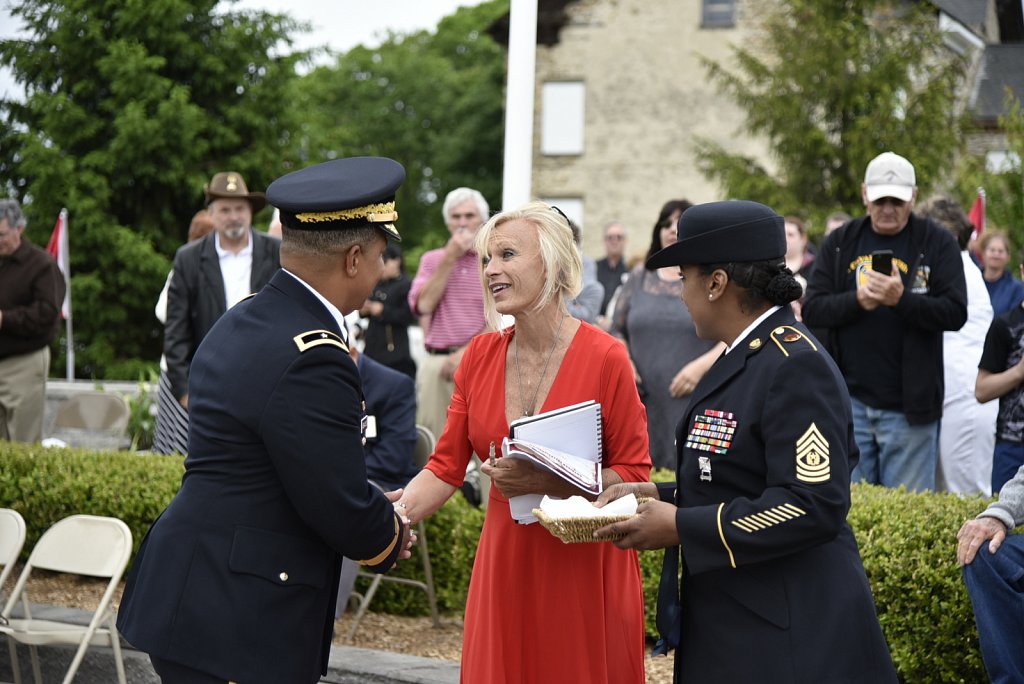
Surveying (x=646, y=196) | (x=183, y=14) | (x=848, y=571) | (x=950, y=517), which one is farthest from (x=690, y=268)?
(x=646, y=196)

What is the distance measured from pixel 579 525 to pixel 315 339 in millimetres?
883

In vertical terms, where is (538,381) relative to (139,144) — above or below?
below

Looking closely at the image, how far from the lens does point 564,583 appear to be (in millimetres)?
4066

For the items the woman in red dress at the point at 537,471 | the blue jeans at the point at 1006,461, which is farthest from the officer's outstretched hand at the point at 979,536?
the woman in red dress at the point at 537,471

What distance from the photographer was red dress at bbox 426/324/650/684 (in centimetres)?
404

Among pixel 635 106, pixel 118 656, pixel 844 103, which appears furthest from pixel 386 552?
pixel 635 106

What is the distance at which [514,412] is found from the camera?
4242 millimetres

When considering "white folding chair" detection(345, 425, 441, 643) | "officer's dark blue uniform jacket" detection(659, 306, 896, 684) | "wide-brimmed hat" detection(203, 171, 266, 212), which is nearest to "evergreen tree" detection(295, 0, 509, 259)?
"wide-brimmed hat" detection(203, 171, 266, 212)

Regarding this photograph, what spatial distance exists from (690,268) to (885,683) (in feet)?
3.98

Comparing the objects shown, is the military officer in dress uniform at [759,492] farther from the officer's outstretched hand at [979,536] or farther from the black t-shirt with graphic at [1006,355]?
the black t-shirt with graphic at [1006,355]

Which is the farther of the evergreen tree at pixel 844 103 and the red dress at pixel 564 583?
the evergreen tree at pixel 844 103

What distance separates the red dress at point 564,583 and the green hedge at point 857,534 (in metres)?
1.93

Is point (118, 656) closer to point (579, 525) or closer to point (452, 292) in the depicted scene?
point (579, 525)

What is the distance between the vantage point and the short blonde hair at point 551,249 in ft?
14.0
